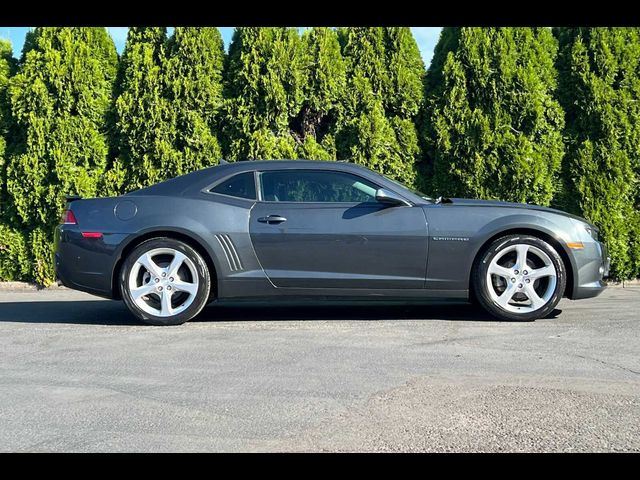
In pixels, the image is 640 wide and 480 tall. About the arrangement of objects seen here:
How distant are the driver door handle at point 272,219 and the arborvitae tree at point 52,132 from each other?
404 cm

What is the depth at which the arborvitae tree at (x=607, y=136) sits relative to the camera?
967 centimetres

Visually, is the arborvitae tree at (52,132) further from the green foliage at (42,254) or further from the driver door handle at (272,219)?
the driver door handle at (272,219)

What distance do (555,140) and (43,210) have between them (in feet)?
21.2

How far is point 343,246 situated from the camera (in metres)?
6.62

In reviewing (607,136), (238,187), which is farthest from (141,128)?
(607,136)

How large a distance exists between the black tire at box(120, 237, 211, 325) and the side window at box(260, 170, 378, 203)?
815mm

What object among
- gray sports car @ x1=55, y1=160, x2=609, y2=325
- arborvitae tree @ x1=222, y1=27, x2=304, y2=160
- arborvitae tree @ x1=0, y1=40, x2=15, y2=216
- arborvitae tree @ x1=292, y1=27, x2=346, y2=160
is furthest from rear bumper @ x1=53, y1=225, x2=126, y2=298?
arborvitae tree @ x1=292, y1=27, x2=346, y2=160

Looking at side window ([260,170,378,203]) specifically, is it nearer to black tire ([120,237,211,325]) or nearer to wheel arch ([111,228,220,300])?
wheel arch ([111,228,220,300])

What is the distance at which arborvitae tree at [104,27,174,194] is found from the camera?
9.93 metres

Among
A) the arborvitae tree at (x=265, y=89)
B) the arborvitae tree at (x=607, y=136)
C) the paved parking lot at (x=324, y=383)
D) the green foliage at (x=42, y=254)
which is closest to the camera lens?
the paved parking lot at (x=324, y=383)

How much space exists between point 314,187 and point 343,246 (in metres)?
0.62

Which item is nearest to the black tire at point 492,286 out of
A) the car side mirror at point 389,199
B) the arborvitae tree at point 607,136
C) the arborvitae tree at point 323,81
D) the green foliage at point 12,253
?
the car side mirror at point 389,199
